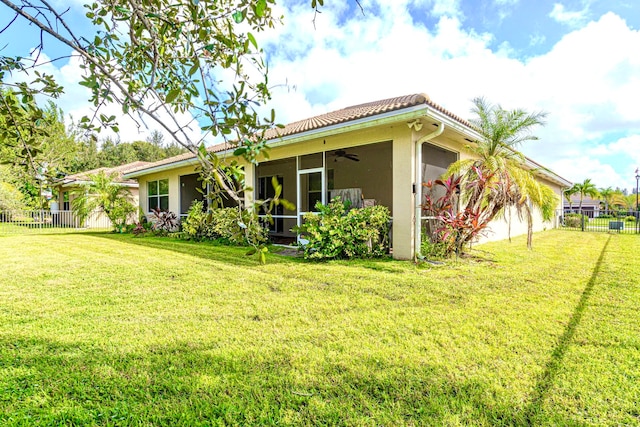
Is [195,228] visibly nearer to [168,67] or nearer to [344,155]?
[344,155]

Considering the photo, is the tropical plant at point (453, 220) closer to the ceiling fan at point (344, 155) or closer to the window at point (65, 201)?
the ceiling fan at point (344, 155)

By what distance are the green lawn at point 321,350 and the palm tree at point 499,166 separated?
2.26m

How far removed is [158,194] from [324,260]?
1285 centimetres

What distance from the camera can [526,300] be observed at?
435 centimetres

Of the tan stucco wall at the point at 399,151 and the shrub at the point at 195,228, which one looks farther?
the shrub at the point at 195,228

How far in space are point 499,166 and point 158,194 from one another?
15.9 metres

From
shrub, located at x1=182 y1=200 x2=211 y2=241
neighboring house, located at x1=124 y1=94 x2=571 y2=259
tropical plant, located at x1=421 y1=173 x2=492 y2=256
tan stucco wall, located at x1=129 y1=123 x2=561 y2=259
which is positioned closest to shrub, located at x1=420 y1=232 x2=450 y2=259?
tropical plant, located at x1=421 y1=173 x2=492 y2=256

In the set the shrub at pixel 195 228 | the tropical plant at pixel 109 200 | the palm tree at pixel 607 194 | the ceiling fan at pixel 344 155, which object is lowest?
the shrub at pixel 195 228

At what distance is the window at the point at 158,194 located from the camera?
15953mm

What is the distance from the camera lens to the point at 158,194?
16.5 meters

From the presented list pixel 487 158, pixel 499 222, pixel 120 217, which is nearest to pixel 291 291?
pixel 487 158

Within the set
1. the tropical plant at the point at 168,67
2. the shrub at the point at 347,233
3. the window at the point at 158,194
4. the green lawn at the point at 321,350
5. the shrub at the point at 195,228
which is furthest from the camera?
the window at the point at 158,194

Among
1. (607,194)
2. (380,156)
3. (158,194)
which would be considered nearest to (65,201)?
(158,194)

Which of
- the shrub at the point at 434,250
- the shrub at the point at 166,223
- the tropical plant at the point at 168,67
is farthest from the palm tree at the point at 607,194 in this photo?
the tropical plant at the point at 168,67
